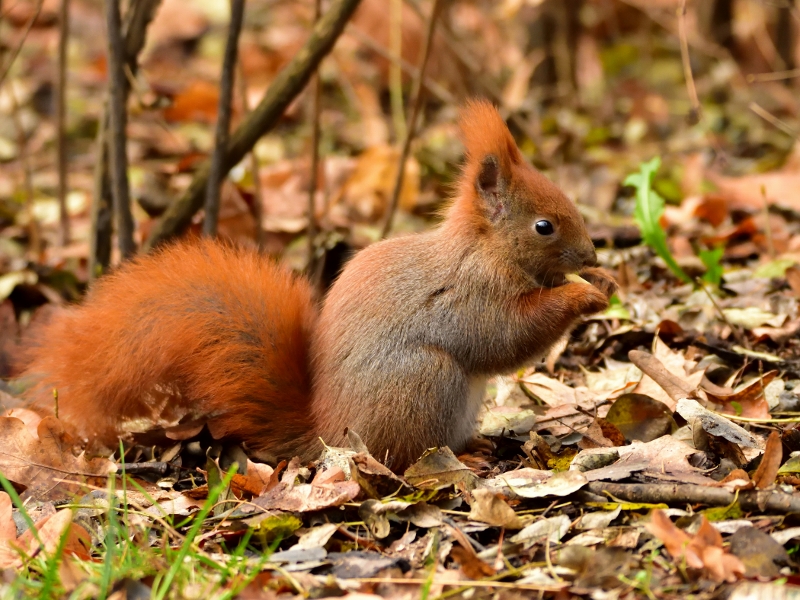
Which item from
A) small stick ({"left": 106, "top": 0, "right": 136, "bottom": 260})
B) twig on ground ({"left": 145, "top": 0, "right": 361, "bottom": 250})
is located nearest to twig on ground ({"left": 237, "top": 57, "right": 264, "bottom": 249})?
twig on ground ({"left": 145, "top": 0, "right": 361, "bottom": 250})

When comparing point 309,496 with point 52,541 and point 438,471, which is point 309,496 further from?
point 52,541

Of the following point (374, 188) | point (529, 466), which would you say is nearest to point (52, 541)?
point (529, 466)

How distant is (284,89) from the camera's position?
137 inches

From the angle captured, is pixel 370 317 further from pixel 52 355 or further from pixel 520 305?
pixel 52 355

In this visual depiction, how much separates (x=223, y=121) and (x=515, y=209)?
126cm

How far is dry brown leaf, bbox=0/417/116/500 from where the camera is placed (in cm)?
267

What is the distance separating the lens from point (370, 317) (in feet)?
8.75

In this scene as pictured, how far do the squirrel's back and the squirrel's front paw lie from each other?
84 centimetres

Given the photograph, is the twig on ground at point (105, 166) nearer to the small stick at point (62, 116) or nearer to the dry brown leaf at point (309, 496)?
the small stick at point (62, 116)

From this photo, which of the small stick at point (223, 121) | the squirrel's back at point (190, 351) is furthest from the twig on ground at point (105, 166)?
the squirrel's back at point (190, 351)

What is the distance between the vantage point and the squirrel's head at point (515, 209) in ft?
9.13

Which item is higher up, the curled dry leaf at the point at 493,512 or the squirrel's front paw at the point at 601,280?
the squirrel's front paw at the point at 601,280

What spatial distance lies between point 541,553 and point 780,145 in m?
4.76

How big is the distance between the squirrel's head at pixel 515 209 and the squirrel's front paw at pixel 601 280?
0.11 m
